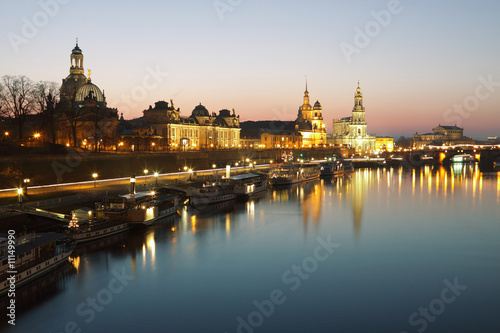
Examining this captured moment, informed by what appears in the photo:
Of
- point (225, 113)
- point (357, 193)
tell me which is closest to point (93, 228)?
point (357, 193)

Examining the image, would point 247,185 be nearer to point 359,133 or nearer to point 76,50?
point 76,50

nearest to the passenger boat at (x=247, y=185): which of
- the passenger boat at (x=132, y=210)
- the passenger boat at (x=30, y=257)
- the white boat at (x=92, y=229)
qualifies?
the passenger boat at (x=132, y=210)

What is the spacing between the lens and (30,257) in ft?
76.6

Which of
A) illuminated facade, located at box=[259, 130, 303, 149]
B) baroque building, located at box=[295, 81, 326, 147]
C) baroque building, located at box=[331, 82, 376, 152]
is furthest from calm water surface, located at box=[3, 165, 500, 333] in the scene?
baroque building, located at box=[331, 82, 376, 152]

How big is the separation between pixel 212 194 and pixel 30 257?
1080 inches

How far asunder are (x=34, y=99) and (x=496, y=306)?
5694cm

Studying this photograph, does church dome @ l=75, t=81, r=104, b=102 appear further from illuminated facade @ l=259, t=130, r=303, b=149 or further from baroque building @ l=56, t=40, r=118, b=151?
illuminated facade @ l=259, t=130, r=303, b=149

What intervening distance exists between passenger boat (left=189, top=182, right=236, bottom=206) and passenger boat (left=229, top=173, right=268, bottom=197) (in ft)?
2.75

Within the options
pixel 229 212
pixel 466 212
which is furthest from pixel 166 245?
pixel 466 212

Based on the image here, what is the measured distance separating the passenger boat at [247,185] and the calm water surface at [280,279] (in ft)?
36.4

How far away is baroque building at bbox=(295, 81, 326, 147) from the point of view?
17288cm

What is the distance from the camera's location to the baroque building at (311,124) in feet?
567

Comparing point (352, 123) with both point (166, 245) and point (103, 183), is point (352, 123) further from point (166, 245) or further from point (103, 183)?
point (166, 245)

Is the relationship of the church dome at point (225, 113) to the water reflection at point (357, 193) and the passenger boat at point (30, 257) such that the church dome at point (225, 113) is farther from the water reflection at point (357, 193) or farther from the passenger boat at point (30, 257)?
the passenger boat at point (30, 257)
